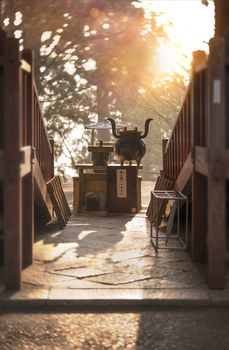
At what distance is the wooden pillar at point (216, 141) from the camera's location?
206 inches

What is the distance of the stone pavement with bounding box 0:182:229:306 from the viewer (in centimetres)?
506

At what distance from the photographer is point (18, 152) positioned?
523 cm

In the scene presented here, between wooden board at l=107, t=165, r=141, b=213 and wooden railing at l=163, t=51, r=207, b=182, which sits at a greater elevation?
wooden railing at l=163, t=51, r=207, b=182

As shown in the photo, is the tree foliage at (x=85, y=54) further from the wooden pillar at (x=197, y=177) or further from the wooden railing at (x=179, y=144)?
the wooden pillar at (x=197, y=177)

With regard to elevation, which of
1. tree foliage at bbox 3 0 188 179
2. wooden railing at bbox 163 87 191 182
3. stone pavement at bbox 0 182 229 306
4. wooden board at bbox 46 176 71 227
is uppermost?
tree foliage at bbox 3 0 188 179

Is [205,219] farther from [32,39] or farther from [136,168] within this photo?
[32,39]

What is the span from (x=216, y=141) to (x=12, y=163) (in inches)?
71.2

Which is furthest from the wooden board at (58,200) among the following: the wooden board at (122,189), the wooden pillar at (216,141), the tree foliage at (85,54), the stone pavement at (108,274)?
the tree foliage at (85,54)

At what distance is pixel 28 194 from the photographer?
6.28 m

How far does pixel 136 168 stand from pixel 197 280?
5.48 m

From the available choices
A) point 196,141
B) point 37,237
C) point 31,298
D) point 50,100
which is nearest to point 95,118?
point 50,100

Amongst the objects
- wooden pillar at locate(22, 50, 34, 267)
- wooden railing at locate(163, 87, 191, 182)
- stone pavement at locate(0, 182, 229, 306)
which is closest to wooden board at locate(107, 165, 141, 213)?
wooden railing at locate(163, 87, 191, 182)

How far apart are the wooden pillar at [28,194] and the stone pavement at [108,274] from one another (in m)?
0.21

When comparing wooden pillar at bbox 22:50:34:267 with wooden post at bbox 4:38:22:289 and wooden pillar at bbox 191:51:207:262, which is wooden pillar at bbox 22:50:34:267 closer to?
wooden post at bbox 4:38:22:289
